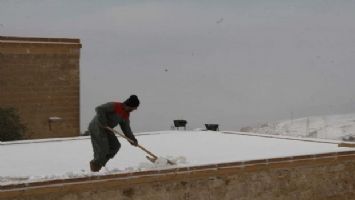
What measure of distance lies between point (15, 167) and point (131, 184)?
2.39 metres

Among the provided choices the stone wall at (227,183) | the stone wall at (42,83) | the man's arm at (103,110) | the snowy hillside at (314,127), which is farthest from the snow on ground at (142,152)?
the snowy hillside at (314,127)

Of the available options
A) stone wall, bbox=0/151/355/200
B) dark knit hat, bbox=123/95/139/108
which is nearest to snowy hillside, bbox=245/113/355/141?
stone wall, bbox=0/151/355/200

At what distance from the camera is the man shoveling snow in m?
8.93

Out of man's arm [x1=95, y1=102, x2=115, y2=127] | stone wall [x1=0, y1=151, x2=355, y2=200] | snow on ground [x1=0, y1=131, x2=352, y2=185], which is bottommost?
stone wall [x1=0, y1=151, x2=355, y2=200]

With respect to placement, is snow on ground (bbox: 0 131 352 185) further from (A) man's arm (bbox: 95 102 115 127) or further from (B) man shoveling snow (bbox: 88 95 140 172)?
(A) man's arm (bbox: 95 102 115 127)

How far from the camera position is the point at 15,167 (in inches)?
379

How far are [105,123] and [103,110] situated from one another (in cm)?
21

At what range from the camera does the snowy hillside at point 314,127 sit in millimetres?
46281

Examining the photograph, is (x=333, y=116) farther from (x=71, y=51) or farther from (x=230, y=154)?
(x=230, y=154)

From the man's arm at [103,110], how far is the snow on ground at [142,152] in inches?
30.6

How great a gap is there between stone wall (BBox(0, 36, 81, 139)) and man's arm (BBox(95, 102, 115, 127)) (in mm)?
11671

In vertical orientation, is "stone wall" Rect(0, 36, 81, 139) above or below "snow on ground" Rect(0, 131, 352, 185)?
above

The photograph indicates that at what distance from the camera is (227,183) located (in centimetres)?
939

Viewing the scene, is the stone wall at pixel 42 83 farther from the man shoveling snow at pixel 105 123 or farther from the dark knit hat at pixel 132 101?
the dark knit hat at pixel 132 101
